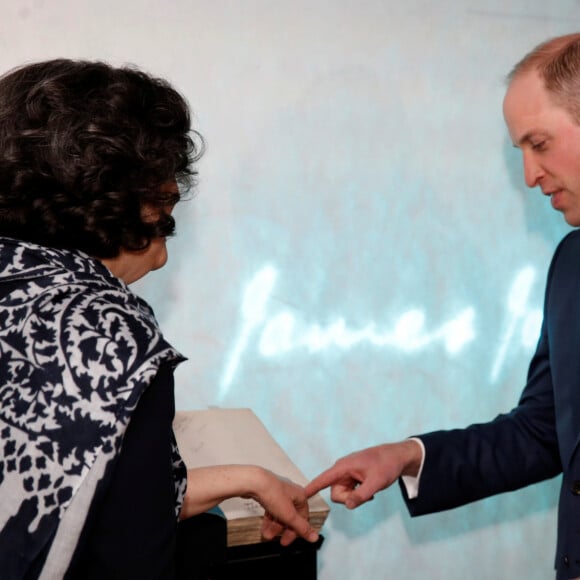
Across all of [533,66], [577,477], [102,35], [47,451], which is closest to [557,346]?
[577,477]

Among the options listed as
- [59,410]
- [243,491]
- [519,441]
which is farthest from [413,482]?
[59,410]

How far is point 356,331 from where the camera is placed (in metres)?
2.26

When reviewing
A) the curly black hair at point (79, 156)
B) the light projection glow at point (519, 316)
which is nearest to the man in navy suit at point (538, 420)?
the curly black hair at point (79, 156)

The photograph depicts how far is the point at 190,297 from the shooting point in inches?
81.4

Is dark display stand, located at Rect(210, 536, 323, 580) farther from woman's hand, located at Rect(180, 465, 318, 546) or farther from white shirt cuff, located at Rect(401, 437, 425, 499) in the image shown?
white shirt cuff, located at Rect(401, 437, 425, 499)

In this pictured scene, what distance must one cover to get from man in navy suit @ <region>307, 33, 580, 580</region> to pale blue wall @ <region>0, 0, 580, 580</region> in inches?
25.3

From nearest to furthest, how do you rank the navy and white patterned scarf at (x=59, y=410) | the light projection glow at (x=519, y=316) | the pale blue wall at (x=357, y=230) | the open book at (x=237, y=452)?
the navy and white patterned scarf at (x=59, y=410), the open book at (x=237, y=452), the pale blue wall at (x=357, y=230), the light projection glow at (x=519, y=316)

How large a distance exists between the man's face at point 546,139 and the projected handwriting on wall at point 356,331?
0.84m

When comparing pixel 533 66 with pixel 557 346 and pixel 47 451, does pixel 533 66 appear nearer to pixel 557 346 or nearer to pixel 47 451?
pixel 557 346

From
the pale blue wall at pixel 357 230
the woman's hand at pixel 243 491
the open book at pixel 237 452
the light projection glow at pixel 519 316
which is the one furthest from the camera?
the light projection glow at pixel 519 316

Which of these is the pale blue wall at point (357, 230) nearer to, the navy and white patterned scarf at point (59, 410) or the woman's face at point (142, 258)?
the woman's face at point (142, 258)

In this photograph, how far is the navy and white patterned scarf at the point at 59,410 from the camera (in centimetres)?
91

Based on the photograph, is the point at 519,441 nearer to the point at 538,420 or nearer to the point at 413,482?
the point at 538,420

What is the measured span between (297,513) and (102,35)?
122 centimetres
